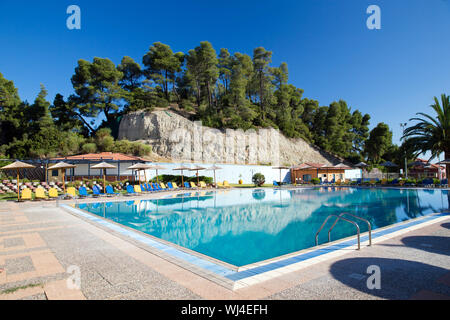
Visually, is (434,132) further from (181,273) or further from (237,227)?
(181,273)

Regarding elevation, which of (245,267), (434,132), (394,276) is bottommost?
(245,267)

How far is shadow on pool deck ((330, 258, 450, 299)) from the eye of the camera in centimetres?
292

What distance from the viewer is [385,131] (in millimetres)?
44312

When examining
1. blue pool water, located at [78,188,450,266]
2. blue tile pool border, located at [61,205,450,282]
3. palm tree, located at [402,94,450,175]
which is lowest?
blue pool water, located at [78,188,450,266]

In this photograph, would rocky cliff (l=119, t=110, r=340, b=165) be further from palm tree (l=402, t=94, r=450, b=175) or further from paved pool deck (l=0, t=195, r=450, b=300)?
paved pool deck (l=0, t=195, r=450, b=300)

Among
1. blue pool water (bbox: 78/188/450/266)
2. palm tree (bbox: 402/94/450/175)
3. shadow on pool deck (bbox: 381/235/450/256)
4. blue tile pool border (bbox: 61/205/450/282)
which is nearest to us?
blue tile pool border (bbox: 61/205/450/282)

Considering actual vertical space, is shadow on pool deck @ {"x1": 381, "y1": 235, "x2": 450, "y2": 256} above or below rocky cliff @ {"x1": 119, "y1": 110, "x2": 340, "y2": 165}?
below

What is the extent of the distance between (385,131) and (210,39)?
33.2 meters

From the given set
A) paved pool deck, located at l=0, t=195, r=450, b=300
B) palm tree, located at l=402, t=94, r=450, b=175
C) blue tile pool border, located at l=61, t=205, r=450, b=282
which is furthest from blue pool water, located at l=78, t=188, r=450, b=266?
palm tree, located at l=402, t=94, r=450, b=175

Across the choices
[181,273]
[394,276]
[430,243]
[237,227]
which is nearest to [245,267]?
[181,273]

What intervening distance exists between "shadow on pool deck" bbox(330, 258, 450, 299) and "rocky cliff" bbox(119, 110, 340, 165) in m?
29.2

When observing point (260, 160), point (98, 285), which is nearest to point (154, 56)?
point (260, 160)

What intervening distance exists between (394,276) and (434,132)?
23.0 metres

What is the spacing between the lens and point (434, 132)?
20.7 m
